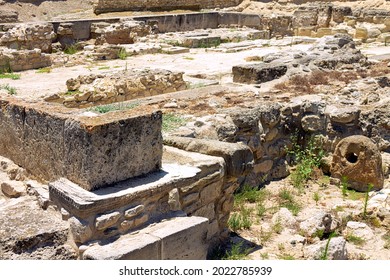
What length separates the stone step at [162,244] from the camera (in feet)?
10.5

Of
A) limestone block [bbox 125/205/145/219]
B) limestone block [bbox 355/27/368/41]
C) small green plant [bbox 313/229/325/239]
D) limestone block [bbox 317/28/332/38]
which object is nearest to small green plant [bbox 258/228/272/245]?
small green plant [bbox 313/229/325/239]

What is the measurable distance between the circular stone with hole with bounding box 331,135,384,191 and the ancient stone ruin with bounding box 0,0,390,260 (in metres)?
0.02

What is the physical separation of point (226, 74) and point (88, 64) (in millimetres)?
4148

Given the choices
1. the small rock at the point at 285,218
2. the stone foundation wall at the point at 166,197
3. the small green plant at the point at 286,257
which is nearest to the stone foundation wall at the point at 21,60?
the stone foundation wall at the point at 166,197

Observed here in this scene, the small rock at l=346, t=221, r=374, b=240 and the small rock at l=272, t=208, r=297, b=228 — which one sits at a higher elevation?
the small rock at l=346, t=221, r=374, b=240

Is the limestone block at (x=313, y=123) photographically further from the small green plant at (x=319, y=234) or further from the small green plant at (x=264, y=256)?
the small green plant at (x=264, y=256)

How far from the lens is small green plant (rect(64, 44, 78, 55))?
49.1 feet

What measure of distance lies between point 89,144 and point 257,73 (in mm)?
5558

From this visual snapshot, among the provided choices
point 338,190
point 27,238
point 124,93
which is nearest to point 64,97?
point 124,93

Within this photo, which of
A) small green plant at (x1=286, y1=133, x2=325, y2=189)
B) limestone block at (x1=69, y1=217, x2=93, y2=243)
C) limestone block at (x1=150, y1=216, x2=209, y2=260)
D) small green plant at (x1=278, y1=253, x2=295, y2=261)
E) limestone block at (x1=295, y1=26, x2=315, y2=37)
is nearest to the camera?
limestone block at (x1=69, y1=217, x2=93, y2=243)

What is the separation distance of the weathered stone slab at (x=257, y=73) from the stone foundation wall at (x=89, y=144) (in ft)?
16.4

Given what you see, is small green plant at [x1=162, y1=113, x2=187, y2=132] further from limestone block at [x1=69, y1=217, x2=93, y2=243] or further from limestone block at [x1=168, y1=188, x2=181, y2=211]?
limestone block at [x1=69, y1=217, x2=93, y2=243]

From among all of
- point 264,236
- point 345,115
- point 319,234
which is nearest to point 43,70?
point 345,115

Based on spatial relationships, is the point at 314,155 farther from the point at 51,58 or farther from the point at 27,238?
the point at 51,58
